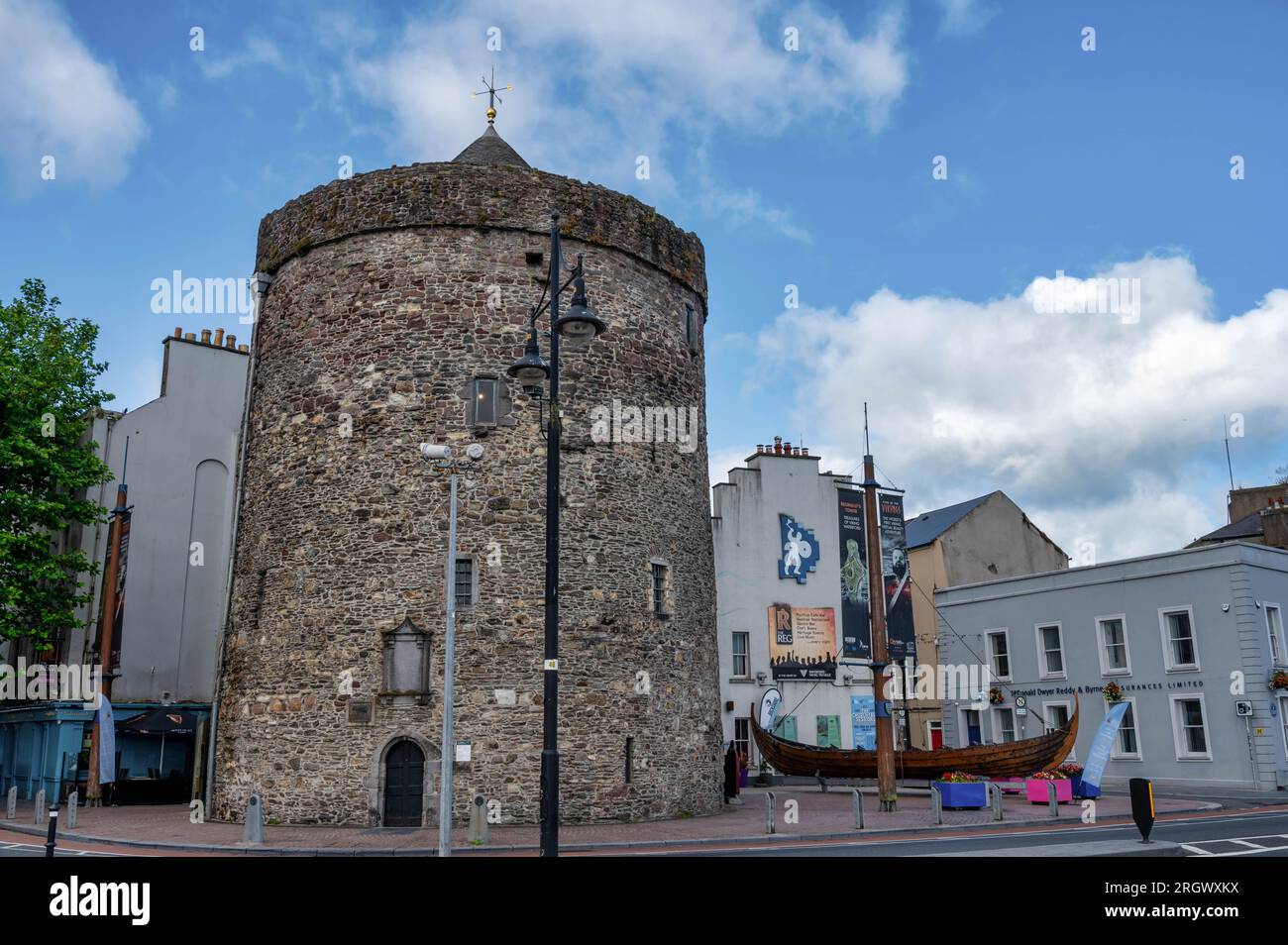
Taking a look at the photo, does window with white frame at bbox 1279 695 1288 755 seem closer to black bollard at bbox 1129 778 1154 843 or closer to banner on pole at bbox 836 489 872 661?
banner on pole at bbox 836 489 872 661

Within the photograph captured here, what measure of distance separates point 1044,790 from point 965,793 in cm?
225

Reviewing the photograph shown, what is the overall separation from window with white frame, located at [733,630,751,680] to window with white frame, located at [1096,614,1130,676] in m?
12.1

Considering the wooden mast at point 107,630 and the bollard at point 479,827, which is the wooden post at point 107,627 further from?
the bollard at point 479,827

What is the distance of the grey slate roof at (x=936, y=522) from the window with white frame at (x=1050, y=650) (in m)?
10.5

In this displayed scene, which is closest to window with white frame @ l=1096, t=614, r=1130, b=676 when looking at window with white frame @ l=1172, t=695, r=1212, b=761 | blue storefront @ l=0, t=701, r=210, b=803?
window with white frame @ l=1172, t=695, r=1212, b=761

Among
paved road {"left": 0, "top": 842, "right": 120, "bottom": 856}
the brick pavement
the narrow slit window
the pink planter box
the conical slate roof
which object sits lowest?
the brick pavement

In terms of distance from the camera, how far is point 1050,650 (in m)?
34.7

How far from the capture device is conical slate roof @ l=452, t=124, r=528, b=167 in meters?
25.4

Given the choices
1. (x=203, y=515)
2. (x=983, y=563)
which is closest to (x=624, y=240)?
(x=203, y=515)

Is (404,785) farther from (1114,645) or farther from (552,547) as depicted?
(1114,645)

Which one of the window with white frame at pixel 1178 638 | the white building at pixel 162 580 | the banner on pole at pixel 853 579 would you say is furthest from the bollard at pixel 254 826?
the banner on pole at pixel 853 579
